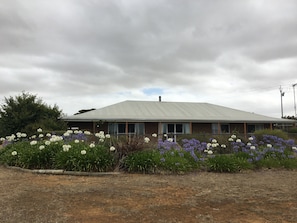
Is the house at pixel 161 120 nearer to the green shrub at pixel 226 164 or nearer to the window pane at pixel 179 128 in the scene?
the window pane at pixel 179 128

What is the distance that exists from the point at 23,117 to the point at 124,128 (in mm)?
8402

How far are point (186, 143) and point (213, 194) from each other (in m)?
5.08

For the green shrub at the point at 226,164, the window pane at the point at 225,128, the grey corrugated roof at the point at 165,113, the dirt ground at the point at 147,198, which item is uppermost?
the grey corrugated roof at the point at 165,113

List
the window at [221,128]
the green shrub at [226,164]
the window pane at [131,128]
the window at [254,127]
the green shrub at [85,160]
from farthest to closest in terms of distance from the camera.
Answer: the window at [254,127] < the window at [221,128] < the window pane at [131,128] < the green shrub at [226,164] < the green shrub at [85,160]

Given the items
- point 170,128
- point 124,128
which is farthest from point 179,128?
point 124,128

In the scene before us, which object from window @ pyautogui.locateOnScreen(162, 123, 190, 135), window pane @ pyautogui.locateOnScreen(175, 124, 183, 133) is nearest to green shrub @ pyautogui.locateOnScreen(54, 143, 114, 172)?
window @ pyautogui.locateOnScreen(162, 123, 190, 135)

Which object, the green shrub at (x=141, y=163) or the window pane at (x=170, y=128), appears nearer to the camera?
the green shrub at (x=141, y=163)

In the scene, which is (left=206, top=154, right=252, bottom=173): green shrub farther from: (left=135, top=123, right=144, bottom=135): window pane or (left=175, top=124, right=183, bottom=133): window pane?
(left=175, top=124, right=183, bottom=133): window pane

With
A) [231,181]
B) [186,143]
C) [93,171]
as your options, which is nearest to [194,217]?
[231,181]

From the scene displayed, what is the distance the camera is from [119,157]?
30.6ft

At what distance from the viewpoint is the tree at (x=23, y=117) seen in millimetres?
17561

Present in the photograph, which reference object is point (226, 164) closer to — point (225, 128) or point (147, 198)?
point (147, 198)

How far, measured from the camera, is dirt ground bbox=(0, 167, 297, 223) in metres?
4.50

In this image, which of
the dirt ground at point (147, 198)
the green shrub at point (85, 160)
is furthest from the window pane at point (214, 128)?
the green shrub at point (85, 160)
